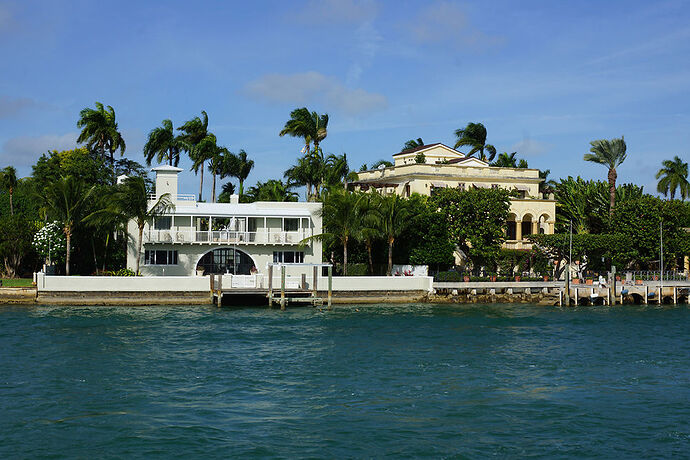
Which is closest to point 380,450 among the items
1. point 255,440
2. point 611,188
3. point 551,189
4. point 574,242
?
point 255,440

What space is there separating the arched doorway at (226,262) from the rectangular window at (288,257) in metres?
2.06

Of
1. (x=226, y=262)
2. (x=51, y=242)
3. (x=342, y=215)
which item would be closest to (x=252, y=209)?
(x=226, y=262)

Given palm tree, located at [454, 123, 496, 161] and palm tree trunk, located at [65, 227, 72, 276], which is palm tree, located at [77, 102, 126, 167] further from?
palm tree, located at [454, 123, 496, 161]

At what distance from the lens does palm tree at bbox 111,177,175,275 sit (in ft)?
181

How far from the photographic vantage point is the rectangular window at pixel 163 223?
59.0m

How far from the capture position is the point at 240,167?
87938mm

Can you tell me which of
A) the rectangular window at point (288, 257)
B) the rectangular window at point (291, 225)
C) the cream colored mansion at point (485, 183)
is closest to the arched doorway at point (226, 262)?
the rectangular window at point (288, 257)

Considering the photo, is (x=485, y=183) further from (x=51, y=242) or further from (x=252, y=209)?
(x=51, y=242)

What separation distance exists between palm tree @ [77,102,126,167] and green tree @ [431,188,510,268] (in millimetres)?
31651

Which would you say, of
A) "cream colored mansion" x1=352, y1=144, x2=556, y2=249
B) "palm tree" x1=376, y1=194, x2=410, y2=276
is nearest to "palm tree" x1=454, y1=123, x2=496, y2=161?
"cream colored mansion" x1=352, y1=144, x2=556, y2=249

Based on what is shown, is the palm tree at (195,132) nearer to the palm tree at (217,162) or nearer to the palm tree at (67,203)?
the palm tree at (217,162)

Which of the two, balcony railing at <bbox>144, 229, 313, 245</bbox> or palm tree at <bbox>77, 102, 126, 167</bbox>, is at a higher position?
palm tree at <bbox>77, 102, 126, 167</bbox>

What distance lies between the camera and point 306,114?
8069cm

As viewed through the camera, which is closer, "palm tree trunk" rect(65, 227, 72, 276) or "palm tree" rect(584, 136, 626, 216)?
"palm tree trunk" rect(65, 227, 72, 276)
